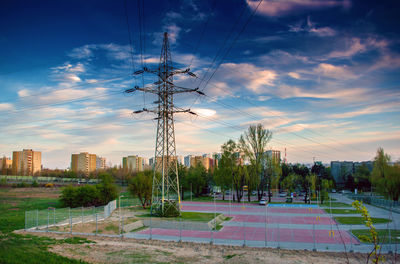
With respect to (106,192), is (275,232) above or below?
below

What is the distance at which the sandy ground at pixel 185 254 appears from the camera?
15.9 meters

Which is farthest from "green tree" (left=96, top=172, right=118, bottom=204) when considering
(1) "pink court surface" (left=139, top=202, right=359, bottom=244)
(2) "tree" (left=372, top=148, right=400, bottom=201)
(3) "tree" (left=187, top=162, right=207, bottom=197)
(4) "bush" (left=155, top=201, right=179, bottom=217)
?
(2) "tree" (left=372, top=148, right=400, bottom=201)

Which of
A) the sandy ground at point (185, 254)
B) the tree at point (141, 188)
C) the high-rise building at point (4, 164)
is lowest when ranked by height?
the sandy ground at point (185, 254)

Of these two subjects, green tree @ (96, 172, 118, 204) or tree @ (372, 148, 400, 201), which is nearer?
green tree @ (96, 172, 118, 204)

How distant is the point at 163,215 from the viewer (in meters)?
31.0

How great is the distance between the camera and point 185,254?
1731cm

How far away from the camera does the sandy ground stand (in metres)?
15.9

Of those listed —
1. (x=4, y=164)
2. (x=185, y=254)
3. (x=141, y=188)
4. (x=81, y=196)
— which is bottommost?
(x=185, y=254)

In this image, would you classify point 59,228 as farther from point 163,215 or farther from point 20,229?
point 163,215

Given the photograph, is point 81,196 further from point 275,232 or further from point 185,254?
point 185,254

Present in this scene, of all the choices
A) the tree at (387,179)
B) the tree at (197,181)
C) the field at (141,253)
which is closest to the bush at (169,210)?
the field at (141,253)

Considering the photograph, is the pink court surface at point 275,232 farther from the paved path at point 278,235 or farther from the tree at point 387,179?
the tree at point 387,179

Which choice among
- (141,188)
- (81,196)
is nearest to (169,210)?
(141,188)

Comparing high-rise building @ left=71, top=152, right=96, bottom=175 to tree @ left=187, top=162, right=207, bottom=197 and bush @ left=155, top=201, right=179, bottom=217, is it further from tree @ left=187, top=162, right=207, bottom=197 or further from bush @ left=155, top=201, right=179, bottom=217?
bush @ left=155, top=201, right=179, bottom=217
